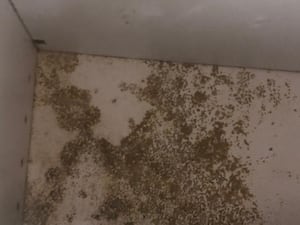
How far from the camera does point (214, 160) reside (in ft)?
4.25

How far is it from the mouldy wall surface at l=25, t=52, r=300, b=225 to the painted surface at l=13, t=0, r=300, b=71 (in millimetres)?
52

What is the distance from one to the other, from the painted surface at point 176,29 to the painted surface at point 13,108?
0.16 ft

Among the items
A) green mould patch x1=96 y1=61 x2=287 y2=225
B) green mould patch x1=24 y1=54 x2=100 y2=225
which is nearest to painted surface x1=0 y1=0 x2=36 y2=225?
green mould patch x1=24 y1=54 x2=100 y2=225

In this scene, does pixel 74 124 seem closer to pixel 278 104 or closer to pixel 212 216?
pixel 212 216

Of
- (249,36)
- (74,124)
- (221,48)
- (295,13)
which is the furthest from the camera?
(74,124)

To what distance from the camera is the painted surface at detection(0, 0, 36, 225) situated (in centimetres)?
100

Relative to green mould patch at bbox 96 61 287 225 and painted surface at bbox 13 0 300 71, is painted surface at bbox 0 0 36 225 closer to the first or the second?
painted surface at bbox 13 0 300 71

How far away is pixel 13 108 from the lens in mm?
1082

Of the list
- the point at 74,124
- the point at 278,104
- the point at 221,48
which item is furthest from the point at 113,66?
the point at 278,104

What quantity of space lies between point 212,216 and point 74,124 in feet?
1.37

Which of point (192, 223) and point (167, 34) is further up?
point (167, 34)

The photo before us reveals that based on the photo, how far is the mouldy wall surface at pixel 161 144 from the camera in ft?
4.14

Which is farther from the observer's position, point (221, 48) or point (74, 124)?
point (74, 124)

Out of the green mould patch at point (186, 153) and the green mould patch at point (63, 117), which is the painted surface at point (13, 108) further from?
the green mould patch at point (186, 153)
